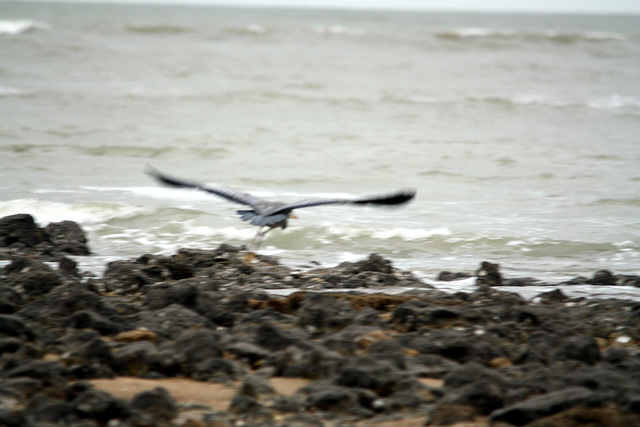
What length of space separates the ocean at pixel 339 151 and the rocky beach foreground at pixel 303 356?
4.60ft

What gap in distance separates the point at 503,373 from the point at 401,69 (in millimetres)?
25947

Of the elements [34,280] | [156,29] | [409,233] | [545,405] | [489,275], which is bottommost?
[409,233]

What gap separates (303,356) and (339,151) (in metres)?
11.1

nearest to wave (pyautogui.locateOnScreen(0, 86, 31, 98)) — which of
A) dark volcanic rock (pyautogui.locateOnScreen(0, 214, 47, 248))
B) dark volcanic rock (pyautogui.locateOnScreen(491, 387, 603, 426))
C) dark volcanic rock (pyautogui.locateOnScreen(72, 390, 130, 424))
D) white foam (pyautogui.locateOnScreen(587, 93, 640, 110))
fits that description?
dark volcanic rock (pyautogui.locateOnScreen(0, 214, 47, 248))

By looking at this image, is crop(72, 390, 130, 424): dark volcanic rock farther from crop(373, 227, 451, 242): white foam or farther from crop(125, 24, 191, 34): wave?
crop(125, 24, 191, 34): wave

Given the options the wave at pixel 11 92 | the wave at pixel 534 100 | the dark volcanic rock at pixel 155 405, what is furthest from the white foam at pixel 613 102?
the dark volcanic rock at pixel 155 405

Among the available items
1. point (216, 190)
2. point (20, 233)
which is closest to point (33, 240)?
point (20, 233)

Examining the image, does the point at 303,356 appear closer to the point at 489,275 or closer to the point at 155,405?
the point at 155,405

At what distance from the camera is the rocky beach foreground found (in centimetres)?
387

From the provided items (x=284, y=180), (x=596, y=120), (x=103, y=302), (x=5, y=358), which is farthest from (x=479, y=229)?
(x=596, y=120)

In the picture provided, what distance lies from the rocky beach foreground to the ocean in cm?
140

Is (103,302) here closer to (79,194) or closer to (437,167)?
(79,194)

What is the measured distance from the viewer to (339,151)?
1543 cm

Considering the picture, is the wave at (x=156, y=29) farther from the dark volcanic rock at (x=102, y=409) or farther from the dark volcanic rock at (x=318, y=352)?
the dark volcanic rock at (x=102, y=409)
